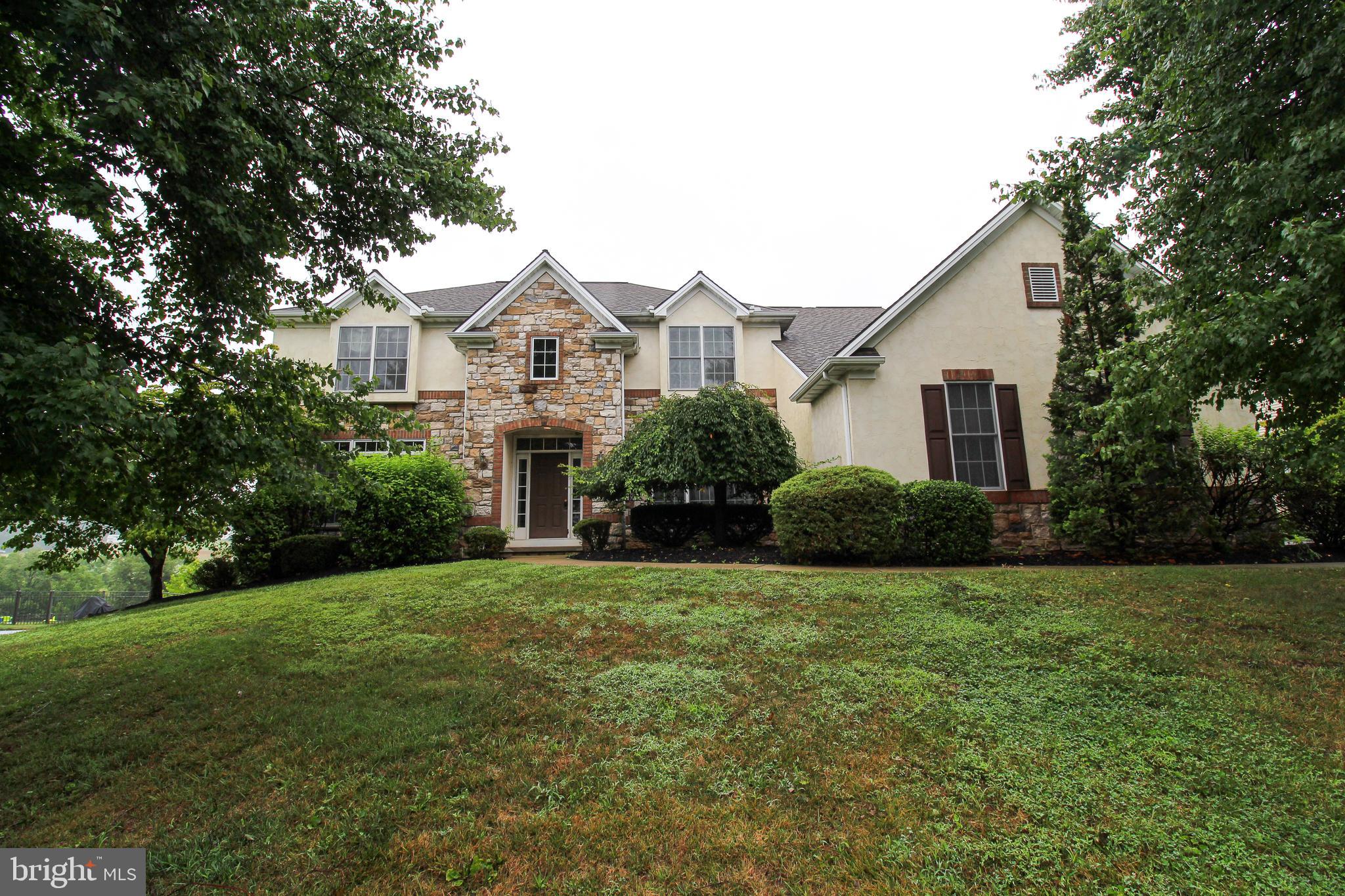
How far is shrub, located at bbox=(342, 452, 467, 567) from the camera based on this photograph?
37.1 ft

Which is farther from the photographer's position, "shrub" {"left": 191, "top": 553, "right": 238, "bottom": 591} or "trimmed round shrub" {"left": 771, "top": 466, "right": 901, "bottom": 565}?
"shrub" {"left": 191, "top": 553, "right": 238, "bottom": 591}

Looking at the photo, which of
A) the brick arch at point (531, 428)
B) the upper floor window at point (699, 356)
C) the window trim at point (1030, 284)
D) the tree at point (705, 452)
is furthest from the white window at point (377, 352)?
the window trim at point (1030, 284)

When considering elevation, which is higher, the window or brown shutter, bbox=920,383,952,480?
the window

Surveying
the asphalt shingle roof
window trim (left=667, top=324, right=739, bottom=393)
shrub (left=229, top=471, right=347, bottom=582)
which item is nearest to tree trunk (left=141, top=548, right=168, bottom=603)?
shrub (left=229, top=471, right=347, bottom=582)

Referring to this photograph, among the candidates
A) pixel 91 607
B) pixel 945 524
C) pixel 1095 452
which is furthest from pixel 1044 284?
pixel 91 607

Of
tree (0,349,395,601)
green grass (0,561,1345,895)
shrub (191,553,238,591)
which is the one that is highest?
tree (0,349,395,601)

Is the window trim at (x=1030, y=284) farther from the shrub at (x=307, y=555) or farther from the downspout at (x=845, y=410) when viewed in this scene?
the shrub at (x=307, y=555)

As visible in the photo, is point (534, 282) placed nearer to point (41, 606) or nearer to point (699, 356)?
point (699, 356)

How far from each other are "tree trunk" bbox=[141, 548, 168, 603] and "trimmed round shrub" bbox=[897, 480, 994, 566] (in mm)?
13451

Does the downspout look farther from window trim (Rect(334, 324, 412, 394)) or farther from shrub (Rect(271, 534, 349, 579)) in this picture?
window trim (Rect(334, 324, 412, 394))

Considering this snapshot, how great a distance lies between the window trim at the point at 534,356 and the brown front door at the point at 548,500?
76.7 inches

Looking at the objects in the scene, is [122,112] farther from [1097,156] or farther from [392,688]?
[1097,156]

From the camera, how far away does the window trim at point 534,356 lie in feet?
47.8

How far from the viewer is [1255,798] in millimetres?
3283
